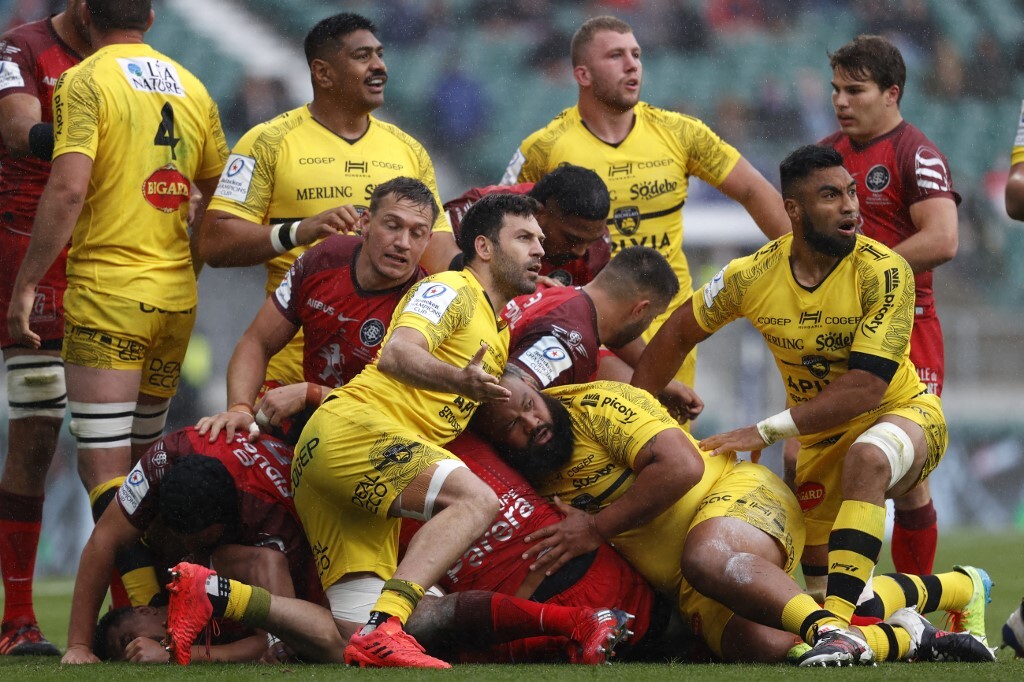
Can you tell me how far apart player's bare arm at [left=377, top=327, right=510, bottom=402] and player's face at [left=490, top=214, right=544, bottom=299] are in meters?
0.57

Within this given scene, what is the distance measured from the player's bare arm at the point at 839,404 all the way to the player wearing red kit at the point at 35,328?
2.83m

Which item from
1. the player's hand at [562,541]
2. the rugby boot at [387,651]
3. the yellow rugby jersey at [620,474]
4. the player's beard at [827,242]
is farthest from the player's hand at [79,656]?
the player's beard at [827,242]

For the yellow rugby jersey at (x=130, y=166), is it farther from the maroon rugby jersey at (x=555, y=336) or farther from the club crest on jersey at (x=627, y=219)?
the club crest on jersey at (x=627, y=219)

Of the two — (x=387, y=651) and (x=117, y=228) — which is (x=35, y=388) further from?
(x=387, y=651)

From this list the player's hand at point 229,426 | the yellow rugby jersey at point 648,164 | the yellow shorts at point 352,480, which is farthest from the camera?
the yellow rugby jersey at point 648,164

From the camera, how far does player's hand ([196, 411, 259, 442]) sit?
4.50 metres

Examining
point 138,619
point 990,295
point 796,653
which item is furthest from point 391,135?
point 990,295

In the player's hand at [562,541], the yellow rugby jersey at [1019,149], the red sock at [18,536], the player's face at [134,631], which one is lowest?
the red sock at [18,536]

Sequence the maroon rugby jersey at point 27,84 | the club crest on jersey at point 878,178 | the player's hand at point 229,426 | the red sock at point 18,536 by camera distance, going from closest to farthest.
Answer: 1. the player's hand at point 229,426
2. the red sock at point 18,536
3. the maroon rugby jersey at point 27,84
4. the club crest on jersey at point 878,178

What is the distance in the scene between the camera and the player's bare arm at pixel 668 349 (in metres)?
5.10

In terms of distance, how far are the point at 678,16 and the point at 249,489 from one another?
10.4 m

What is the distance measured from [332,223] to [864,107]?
A: 2.41 meters

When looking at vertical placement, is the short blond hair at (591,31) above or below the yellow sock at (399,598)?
above

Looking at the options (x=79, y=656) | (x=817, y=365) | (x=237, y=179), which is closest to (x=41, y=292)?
(x=237, y=179)
